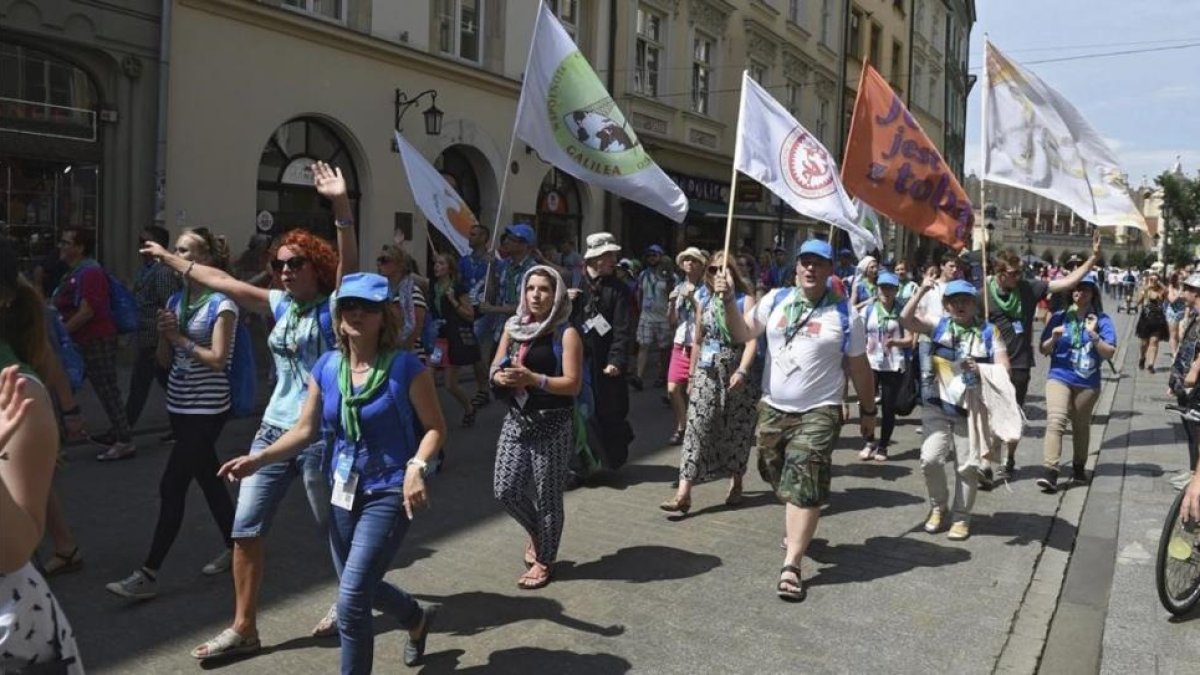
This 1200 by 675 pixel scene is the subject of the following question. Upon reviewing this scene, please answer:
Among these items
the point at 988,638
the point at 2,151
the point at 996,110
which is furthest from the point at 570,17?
the point at 988,638

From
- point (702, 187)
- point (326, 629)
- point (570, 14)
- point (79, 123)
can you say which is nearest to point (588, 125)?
point (326, 629)

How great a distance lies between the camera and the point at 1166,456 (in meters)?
8.69

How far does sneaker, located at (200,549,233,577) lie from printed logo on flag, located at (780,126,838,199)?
4.36m

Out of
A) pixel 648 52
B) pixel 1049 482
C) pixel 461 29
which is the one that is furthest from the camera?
pixel 648 52

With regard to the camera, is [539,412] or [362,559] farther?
[539,412]

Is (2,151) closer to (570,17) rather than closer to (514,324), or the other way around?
(514,324)

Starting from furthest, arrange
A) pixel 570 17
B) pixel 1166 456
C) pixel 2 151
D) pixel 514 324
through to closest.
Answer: pixel 570 17 < pixel 2 151 < pixel 1166 456 < pixel 514 324

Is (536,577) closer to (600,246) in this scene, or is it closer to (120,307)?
(600,246)

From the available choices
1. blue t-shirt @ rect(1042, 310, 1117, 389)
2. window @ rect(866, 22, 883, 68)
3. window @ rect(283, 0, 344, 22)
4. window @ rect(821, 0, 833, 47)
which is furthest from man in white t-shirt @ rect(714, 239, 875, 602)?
window @ rect(866, 22, 883, 68)

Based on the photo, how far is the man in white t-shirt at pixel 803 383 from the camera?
4.83 metres

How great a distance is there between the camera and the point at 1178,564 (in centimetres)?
473

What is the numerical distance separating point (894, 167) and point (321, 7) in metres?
10.2

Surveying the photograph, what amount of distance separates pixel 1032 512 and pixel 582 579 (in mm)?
3497

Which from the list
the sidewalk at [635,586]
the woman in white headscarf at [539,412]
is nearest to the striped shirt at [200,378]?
the sidewalk at [635,586]
